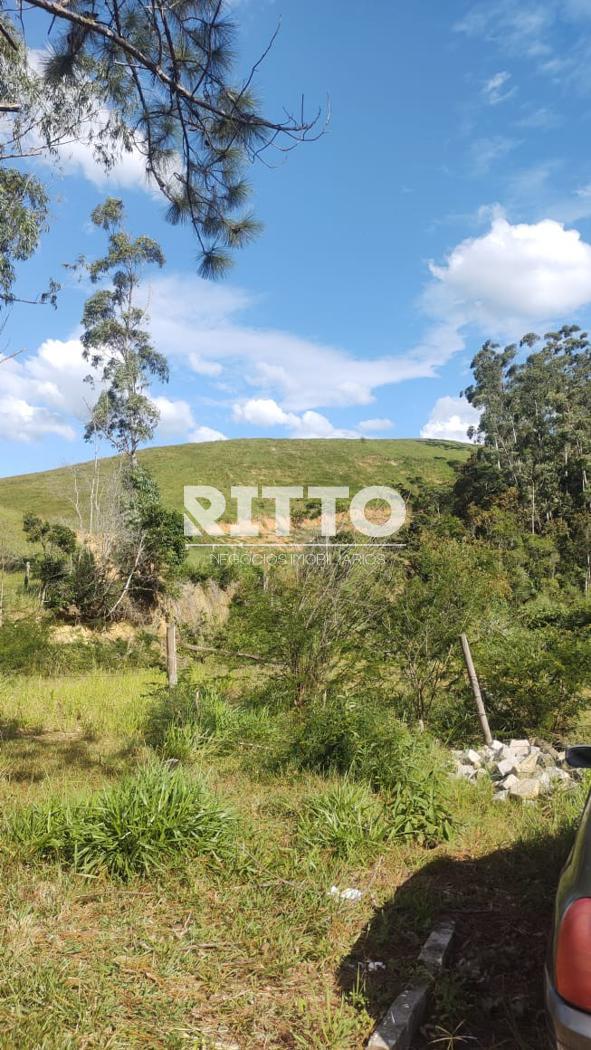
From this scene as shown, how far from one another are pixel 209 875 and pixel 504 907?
4.53ft

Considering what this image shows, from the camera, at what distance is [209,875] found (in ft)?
9.66

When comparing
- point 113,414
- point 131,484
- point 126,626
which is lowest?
point 126,626

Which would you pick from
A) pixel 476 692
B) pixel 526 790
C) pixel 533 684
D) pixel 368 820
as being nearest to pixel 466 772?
pixel 526 790

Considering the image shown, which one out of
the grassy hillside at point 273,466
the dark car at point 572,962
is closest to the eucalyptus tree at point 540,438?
the grassy hillside at point 273,466

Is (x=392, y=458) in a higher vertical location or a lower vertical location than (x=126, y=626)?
higher

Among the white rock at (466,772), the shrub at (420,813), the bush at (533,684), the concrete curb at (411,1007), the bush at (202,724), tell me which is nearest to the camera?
the concrete curb at (411,1007)

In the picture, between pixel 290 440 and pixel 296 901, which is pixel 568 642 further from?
pixel 290 440

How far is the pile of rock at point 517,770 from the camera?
4.09 metres

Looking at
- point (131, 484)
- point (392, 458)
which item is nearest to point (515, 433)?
point (392, 458)

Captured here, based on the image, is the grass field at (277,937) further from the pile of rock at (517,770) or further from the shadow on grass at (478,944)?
the pile of rock at (517,770)

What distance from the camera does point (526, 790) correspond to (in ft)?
13.2

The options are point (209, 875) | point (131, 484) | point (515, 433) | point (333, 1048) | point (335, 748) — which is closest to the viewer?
point (333, 1048)

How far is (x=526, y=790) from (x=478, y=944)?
1681 millimetres

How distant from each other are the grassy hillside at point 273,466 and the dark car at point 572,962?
3666cm
